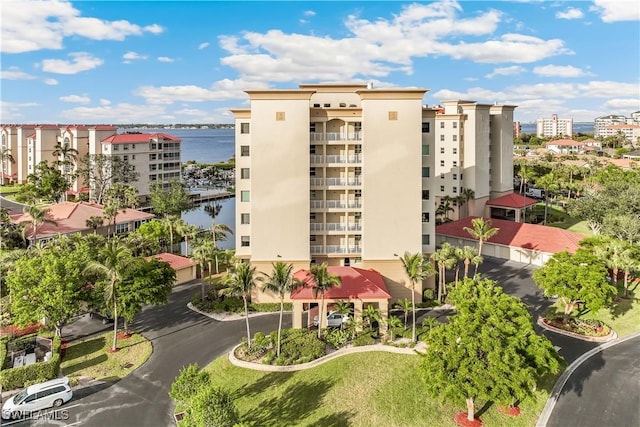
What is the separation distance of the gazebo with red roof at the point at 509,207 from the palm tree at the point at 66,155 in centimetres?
8584

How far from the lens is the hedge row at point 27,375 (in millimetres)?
28891

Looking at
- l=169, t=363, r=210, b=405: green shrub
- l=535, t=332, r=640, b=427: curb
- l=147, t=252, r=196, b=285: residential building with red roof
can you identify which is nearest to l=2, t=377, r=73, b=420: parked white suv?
l=169, t=363, r=210, b=405: green shrub

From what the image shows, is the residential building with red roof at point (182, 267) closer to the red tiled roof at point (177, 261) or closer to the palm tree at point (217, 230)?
→ the red tiled roof at point (177, 261)

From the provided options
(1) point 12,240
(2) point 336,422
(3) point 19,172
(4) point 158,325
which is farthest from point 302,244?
(3) point 19,172

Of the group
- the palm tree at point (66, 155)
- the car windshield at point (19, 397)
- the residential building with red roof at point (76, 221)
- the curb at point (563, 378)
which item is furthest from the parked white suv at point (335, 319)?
Answer: the palm tree at point (66, 155)

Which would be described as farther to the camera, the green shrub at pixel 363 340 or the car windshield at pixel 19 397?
the green shrub at pixel 363 340

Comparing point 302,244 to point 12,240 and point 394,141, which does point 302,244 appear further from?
point 12,240

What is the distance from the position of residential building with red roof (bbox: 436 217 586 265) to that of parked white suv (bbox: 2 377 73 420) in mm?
48299

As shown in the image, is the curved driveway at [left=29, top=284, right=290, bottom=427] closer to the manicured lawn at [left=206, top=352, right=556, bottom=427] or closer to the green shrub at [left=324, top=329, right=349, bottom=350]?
the manicured lawn at [left=206, top=352, right=556, bottom=427]

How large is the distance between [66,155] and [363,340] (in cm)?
9244

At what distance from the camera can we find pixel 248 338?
33156mm

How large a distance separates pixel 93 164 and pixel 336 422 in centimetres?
8306

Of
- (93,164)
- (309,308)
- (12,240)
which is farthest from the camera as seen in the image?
(93,164)

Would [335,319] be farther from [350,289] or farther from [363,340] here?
[363,340]
